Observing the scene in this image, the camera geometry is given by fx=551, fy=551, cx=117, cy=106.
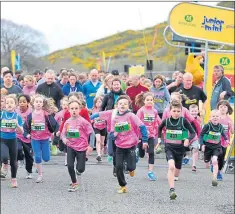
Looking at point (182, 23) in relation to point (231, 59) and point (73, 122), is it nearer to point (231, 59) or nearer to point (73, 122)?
point (231, 59)

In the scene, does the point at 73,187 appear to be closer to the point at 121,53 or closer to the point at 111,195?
the point at 111,195

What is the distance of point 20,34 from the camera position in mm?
56125

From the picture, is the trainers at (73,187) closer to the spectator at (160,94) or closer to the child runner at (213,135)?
the child runner at (213,135)

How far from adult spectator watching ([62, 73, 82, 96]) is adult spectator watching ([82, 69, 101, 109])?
189 mm

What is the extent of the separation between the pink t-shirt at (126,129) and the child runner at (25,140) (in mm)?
1865

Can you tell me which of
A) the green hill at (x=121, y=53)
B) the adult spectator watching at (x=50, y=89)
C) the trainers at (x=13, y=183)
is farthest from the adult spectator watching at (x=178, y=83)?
the green hill at (x=121, y=53)

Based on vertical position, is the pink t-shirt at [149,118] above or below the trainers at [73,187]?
above

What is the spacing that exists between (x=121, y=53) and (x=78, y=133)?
5241 centimetres

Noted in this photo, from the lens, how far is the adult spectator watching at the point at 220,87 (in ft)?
38.9

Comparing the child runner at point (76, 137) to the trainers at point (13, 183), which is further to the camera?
the trainers at point (13, 183)

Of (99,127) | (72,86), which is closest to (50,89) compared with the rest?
(72,86)

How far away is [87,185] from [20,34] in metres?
48.9

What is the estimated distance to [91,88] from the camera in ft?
43.5

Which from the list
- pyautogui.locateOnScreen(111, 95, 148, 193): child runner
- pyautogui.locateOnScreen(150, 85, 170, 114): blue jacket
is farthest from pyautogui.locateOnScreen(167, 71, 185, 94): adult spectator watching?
pyautogui.locateOnScreen(111, 95, 148, 193): child runner
